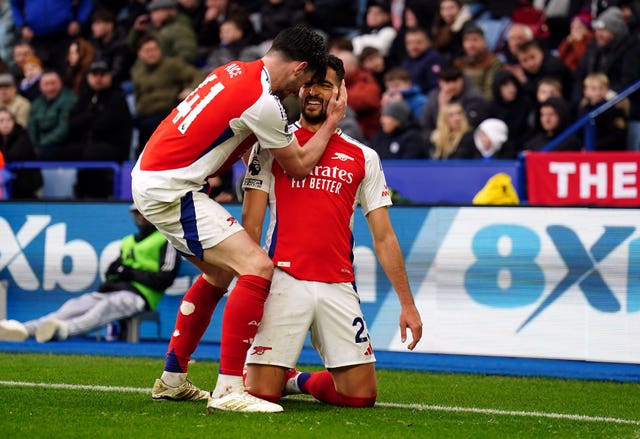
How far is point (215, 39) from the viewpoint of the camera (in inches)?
687

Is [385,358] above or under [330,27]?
under

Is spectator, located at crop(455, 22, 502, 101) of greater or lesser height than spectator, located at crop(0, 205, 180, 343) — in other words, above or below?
above

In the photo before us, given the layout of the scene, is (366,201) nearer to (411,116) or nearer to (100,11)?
(411,116)

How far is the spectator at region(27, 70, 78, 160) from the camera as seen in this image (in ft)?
51.8

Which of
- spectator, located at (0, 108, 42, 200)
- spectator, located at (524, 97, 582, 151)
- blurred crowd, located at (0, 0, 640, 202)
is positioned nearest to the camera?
spectator, located at (524, 97, 582, 151)

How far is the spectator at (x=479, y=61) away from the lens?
48.0 ft

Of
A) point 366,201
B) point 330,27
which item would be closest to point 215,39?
point 330,27

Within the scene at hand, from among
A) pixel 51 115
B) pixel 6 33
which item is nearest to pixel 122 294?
pixel 51 115

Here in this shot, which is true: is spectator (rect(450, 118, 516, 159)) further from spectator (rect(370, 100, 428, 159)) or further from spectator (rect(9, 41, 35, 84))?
spectator (rect(9, 41, 35, 84))

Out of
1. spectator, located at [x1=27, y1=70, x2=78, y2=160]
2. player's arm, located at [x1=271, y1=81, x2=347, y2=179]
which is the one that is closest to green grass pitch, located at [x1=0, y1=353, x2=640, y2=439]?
player's arm, located at [x1=271, y1=81, x2=347, y2=179]

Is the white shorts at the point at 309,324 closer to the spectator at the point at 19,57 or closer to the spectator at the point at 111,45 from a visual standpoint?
the spectator at the point at 111,45

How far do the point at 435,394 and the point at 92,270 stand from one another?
4.60 meters

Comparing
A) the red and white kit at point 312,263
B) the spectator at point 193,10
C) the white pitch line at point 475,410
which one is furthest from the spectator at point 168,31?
the red and white kit at point 312,263

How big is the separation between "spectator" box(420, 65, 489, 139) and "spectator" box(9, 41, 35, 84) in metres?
6.85
